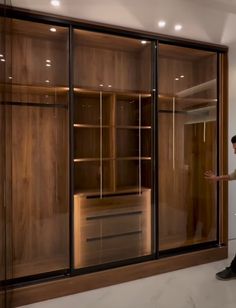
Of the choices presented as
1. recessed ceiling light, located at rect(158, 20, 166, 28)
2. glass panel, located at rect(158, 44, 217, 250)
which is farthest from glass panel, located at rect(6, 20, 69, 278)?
glass panel, located at rect(158, 44, 217, 250)

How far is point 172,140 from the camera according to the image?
143 inches

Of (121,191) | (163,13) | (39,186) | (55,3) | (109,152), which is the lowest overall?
(121,191)

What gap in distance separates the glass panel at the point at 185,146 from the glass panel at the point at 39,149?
4.40 ft

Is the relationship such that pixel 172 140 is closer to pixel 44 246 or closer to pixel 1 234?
pixel 44 246

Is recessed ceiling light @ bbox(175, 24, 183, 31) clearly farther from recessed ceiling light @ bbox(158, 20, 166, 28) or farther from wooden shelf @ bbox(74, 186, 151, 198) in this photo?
wooden shelf @ bbox(74, 186, 151, 198)

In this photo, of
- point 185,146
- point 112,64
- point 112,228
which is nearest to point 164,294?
point 112,228

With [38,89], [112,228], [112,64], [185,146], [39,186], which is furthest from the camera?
[185,146]

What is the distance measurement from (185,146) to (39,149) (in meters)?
1.93

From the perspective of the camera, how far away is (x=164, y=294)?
2512mm

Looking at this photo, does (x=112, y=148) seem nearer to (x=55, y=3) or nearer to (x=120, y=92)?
(x=120, y=92)

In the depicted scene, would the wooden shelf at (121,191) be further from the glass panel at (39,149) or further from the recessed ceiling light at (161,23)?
the recessed ceiling light at (161,23)

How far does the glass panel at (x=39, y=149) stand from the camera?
2799mm

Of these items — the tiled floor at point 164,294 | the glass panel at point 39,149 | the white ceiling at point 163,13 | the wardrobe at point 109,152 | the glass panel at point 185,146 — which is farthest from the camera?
the glass panel at point 185,146

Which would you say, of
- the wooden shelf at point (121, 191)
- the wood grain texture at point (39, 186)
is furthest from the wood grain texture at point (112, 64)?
the wooden shelf at point (121, 191)
